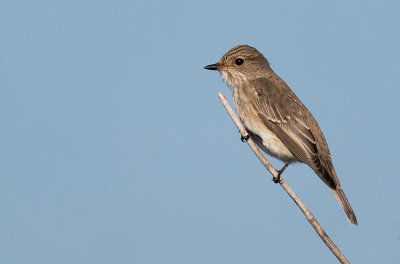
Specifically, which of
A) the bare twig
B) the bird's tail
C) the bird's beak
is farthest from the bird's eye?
the bird's tail

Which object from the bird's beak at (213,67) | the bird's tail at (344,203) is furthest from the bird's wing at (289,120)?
the bird's beak at (213,67)

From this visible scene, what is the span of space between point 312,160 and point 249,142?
1523 mm

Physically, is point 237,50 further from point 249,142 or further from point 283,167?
point 249,142

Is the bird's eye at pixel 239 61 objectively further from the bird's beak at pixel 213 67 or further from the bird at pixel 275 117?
the bird's beak at pixel 213 67

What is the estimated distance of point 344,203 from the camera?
774 centimetres

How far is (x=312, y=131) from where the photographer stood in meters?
8.45

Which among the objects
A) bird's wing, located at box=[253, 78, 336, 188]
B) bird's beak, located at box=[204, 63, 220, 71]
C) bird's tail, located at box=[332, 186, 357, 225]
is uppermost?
bird's beak, located at box=[204, 63, 220, 71]

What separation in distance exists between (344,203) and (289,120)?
4.85ft

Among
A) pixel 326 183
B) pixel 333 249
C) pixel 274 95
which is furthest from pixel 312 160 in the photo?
pixel 333 249

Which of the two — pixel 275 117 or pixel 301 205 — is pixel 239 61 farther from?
pixel 301 205

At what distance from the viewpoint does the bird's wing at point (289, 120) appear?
7988 millimetres

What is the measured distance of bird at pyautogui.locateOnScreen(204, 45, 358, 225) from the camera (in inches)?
316

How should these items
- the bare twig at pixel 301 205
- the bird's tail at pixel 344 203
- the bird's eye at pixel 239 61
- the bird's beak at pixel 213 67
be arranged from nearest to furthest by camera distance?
1. the bare twig at pixel 301 205
2. the bird's tail at pixel 344 203
3. the bird's beak at pixel 213 67
4. the bird's eye at pixel 239 61

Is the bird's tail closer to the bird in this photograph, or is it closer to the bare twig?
the bird
